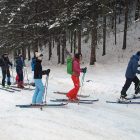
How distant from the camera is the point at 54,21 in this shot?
103 ft

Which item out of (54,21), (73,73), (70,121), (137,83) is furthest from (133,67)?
(54,21)

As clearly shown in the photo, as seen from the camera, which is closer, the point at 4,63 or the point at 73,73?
the point at 73,73

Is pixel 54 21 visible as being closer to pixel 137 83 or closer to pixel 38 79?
pixel 137 83

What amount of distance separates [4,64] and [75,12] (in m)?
10.2

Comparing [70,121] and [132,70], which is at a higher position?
[132,70]

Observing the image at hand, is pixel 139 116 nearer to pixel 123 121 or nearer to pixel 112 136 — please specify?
pixel 123 121

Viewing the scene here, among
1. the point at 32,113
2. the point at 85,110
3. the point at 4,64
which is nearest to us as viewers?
the point at 32,113

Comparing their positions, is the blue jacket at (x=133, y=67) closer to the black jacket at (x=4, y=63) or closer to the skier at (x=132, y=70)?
the skier at (x=132, y=70)

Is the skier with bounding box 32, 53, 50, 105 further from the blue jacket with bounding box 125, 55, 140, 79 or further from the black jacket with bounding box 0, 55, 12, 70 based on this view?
the black jacket with bounding box 0, 55, 12, 70

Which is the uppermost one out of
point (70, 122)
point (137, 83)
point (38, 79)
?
point (38, 79)

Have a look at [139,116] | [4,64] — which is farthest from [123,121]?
[4,64]

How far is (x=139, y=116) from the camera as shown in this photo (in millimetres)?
12133

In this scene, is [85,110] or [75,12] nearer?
[85,110]

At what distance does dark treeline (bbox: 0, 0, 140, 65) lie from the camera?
2808 centimetres
